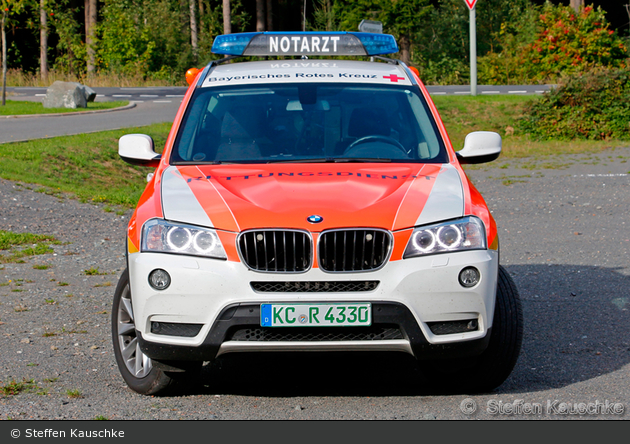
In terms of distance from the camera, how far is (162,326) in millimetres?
4094

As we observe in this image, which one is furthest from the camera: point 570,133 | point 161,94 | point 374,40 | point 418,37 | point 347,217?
point 418,37

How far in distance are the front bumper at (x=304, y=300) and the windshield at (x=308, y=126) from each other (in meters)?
1.13

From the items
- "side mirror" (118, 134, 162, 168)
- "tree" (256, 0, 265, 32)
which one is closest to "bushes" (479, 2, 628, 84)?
"tree" (256, 0, 265, 32)

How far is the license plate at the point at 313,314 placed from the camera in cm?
393

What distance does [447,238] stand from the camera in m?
4.07

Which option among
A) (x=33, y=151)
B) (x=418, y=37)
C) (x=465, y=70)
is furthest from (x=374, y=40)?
(x=418, y=37)

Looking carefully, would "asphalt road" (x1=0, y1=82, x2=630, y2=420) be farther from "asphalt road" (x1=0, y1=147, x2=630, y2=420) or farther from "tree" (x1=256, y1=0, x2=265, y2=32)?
"tree" (x1=256, y1=0, x2=265, y2=32)

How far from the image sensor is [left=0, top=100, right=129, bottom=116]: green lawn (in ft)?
73.0

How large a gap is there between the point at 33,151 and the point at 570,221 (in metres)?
9.15

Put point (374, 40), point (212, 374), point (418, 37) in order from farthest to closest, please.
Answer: point (418, 37) → point (374, 40) → point (212, 374)

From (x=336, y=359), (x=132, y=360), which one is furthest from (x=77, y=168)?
(x=132, y=360)

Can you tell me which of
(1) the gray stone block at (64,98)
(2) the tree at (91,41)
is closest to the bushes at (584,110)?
(1) the gray stone block at (64,98)

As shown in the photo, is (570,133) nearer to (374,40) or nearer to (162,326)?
(374,40)

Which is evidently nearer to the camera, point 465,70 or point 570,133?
point 570,133
